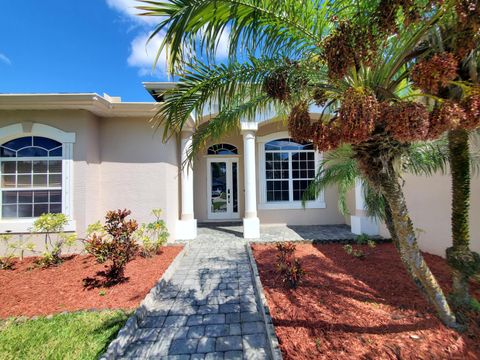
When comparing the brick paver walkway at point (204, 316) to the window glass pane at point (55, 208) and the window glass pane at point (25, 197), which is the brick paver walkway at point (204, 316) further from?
the window glass pane at point (25, 197)

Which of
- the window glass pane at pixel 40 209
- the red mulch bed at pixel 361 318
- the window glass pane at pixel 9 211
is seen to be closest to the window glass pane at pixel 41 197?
the window glass pane at pixel 40 209

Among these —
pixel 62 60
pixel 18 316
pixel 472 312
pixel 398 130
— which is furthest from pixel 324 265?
pixel 62 60

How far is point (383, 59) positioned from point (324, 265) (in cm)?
458

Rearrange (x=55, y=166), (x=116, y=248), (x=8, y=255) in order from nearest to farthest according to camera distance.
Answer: (x=116, y=248) < (x=8, y=255) < (x=55, y=166)

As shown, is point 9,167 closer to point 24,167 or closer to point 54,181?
point 24,167

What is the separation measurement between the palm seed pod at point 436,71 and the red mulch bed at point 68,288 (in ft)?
16.7

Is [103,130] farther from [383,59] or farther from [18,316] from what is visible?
[383,59]

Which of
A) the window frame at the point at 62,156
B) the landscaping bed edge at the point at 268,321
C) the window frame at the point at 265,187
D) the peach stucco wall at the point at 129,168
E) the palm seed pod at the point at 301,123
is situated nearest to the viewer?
the palm seed pod at the point at 301,123

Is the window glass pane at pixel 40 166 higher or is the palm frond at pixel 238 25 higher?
the palm frond at pixel 238 25

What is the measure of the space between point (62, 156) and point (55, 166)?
1.55 feet

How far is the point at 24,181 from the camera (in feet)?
23.6

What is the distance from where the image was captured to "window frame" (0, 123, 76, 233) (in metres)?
7.00

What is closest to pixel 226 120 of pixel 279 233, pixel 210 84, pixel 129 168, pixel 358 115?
pixel 210 84

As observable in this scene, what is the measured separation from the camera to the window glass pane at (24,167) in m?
A: 7.21
